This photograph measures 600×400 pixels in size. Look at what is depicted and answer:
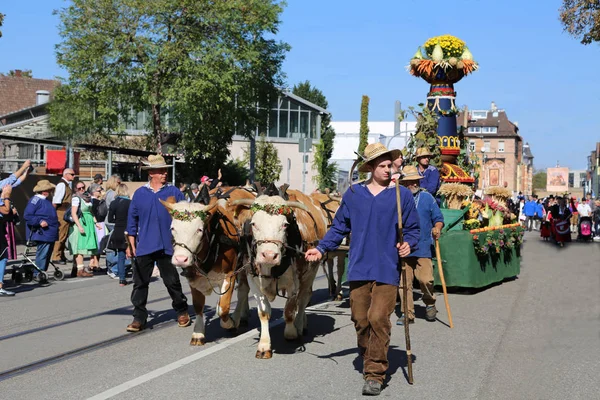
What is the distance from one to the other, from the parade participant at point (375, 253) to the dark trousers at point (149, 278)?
280 cm

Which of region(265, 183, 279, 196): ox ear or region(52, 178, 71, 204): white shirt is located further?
region(52, 178, 71, 204): white shirt

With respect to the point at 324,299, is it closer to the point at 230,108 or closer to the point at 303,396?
the point at 303,396

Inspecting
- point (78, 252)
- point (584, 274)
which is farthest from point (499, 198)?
point (78, 252)

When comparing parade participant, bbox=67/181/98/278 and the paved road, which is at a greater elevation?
parade participant, bbox=67/181/98/278

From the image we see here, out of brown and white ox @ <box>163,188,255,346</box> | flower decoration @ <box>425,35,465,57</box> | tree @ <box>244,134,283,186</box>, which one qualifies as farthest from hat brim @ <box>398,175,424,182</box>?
tree @ <box>244,134,283,186</box>

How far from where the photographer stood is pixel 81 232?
15.5 m

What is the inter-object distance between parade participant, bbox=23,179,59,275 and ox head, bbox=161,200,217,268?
22.3 ft

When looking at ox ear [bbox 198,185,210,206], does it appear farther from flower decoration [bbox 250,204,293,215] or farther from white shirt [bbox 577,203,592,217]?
white shirt [bbox 577,203,592,217]

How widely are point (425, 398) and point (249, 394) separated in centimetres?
144

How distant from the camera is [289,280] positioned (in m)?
8.12

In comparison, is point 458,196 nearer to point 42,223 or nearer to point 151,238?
point 151,238

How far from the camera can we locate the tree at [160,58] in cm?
3519

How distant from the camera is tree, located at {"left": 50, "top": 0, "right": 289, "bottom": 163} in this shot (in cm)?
3519

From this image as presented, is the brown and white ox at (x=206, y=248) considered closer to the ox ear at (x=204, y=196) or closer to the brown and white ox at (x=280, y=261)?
the ox ear at (x=204, y=196)
